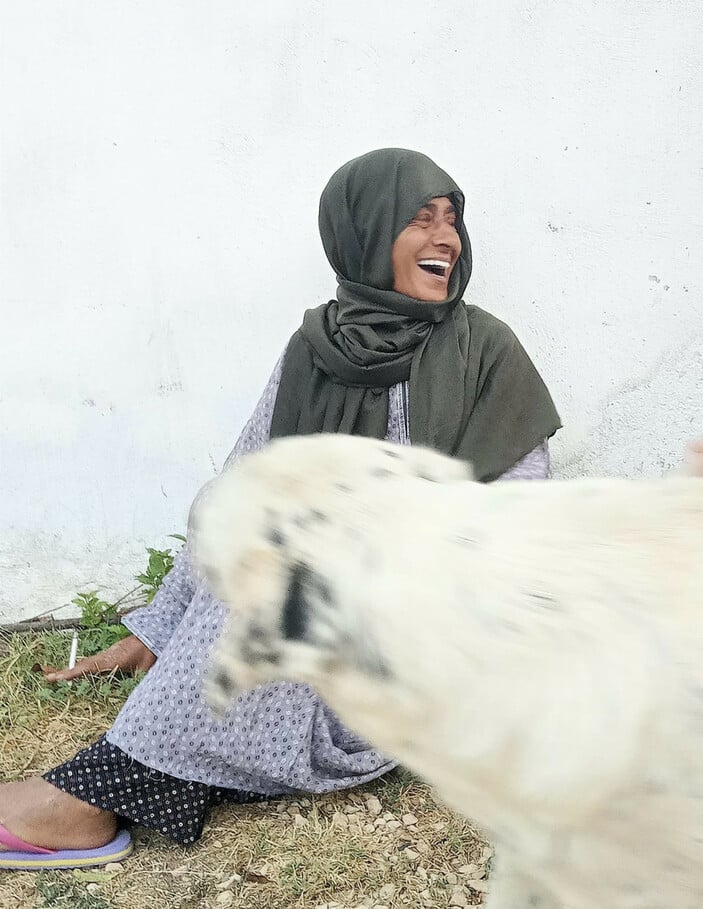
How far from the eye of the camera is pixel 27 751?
202cm

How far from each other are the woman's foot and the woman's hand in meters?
0.43

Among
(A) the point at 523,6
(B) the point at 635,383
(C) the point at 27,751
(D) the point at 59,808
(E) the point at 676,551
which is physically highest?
(A) the point at 523,6

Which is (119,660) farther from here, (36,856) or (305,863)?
(305,863)

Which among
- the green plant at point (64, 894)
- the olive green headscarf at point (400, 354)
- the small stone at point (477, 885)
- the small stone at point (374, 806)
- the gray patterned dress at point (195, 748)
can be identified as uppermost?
the olive green headscarf at point (400, 354)

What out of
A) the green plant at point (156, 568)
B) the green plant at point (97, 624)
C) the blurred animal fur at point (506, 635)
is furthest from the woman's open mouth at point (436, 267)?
the blurred animal fur at point (506, 635)

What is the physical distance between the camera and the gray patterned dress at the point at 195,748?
5.55ft

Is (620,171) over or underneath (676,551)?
over

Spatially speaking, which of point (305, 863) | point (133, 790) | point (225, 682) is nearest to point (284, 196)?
point (133, 790)

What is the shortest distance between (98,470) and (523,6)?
158 cm

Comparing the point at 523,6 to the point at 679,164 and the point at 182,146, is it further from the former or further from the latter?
the point at 182,146

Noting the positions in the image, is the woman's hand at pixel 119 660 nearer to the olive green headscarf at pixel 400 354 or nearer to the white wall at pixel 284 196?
the white wall at pixel 284 196

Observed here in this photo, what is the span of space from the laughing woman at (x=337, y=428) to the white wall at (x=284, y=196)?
13.4 inches

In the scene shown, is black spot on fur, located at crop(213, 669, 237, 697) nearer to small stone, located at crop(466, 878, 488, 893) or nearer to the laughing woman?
the laughing woman

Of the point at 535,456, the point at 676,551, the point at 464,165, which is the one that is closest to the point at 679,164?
the point at 464,165
